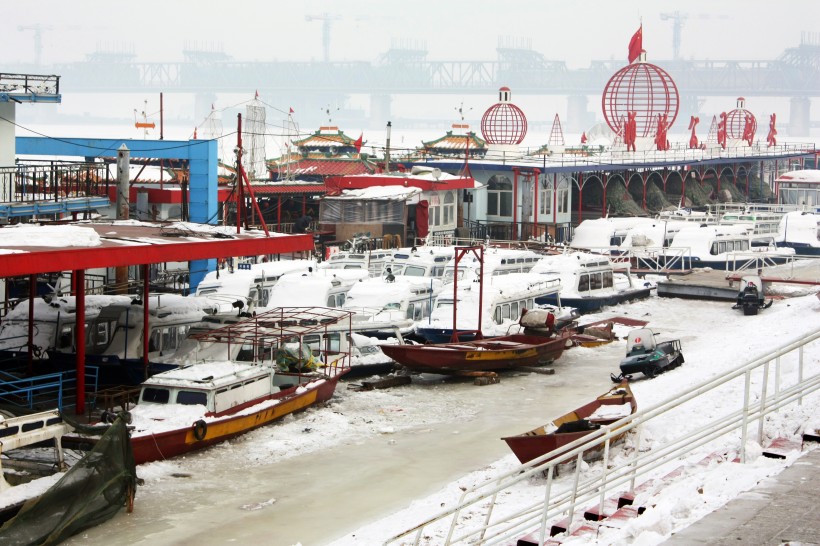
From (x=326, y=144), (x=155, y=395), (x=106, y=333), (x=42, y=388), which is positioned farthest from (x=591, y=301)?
(x=326, y=144)

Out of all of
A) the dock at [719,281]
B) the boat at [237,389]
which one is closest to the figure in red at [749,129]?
the dock at [719,281]

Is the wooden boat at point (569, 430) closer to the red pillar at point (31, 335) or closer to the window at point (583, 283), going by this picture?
the red pillar at point (31, 335)

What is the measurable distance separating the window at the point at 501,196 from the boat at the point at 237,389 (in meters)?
30.1

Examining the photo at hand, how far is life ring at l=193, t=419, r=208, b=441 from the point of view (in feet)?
72.0

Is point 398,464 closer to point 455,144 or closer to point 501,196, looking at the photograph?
point 501,196

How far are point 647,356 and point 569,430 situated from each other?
8940mm

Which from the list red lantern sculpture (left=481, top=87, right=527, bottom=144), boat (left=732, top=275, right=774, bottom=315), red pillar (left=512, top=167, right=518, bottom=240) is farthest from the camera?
red lantern sculpture (left=481, top=87, right=527, bottom=144)

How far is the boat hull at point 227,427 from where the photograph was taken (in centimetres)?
2122

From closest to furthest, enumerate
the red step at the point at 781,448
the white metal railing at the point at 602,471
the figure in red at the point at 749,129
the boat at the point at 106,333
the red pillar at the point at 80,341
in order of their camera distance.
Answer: the white metal railing at the point at 602,471 < the red step at the point at 781,448 < the red pillar at the point at 80,341 < the boat at the point at 106,333 < the figure in red at the point at 749,129

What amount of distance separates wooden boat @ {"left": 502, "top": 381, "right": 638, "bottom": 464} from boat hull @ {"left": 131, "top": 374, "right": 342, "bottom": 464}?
17.2 ft

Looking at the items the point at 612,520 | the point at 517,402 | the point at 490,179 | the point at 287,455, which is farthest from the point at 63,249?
the point at 490,179

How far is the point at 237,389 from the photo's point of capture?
23641 millimetres

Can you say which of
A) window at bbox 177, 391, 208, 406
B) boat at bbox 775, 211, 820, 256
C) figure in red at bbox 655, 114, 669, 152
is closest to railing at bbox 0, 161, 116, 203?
window at bbox 177, 391, 208, 406

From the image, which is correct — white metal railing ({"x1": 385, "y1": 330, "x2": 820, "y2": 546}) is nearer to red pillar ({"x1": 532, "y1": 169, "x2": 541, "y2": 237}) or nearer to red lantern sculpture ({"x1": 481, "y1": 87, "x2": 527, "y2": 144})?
red pillar ({"x1": 532, "y1": 169, "x2": 541, "y2": 237})
